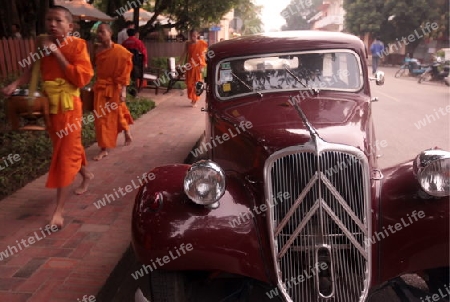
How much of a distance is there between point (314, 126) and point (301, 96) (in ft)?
2.22

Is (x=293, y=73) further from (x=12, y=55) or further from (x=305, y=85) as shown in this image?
(x=12, y=55)

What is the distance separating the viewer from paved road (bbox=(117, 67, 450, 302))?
6.65 meters

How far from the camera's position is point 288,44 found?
3.83 m

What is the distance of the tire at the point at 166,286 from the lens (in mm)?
2615

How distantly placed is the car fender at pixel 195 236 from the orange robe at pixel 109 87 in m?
3.64

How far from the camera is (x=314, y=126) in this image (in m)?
2.88

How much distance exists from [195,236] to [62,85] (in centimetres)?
216

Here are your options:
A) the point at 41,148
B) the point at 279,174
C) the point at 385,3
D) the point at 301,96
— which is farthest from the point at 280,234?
the point at 385,3

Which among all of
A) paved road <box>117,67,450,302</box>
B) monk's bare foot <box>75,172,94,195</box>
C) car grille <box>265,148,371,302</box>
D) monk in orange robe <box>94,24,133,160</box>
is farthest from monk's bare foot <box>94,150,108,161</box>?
car grille <box>265,148,371,302</box>

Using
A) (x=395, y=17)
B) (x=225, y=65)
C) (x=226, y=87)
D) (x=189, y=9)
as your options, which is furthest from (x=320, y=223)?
(x=395, y=17)

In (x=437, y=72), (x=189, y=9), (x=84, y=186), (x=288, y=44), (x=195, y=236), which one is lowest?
(x=437, y=72)

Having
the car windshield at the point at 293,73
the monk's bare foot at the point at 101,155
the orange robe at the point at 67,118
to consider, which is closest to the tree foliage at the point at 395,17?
the monk's bare foot at the point at 101,155

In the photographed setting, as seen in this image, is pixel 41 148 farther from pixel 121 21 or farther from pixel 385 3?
pixel 385 3

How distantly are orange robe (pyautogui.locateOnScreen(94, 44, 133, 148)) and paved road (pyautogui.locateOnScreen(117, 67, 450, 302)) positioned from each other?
3.08m
